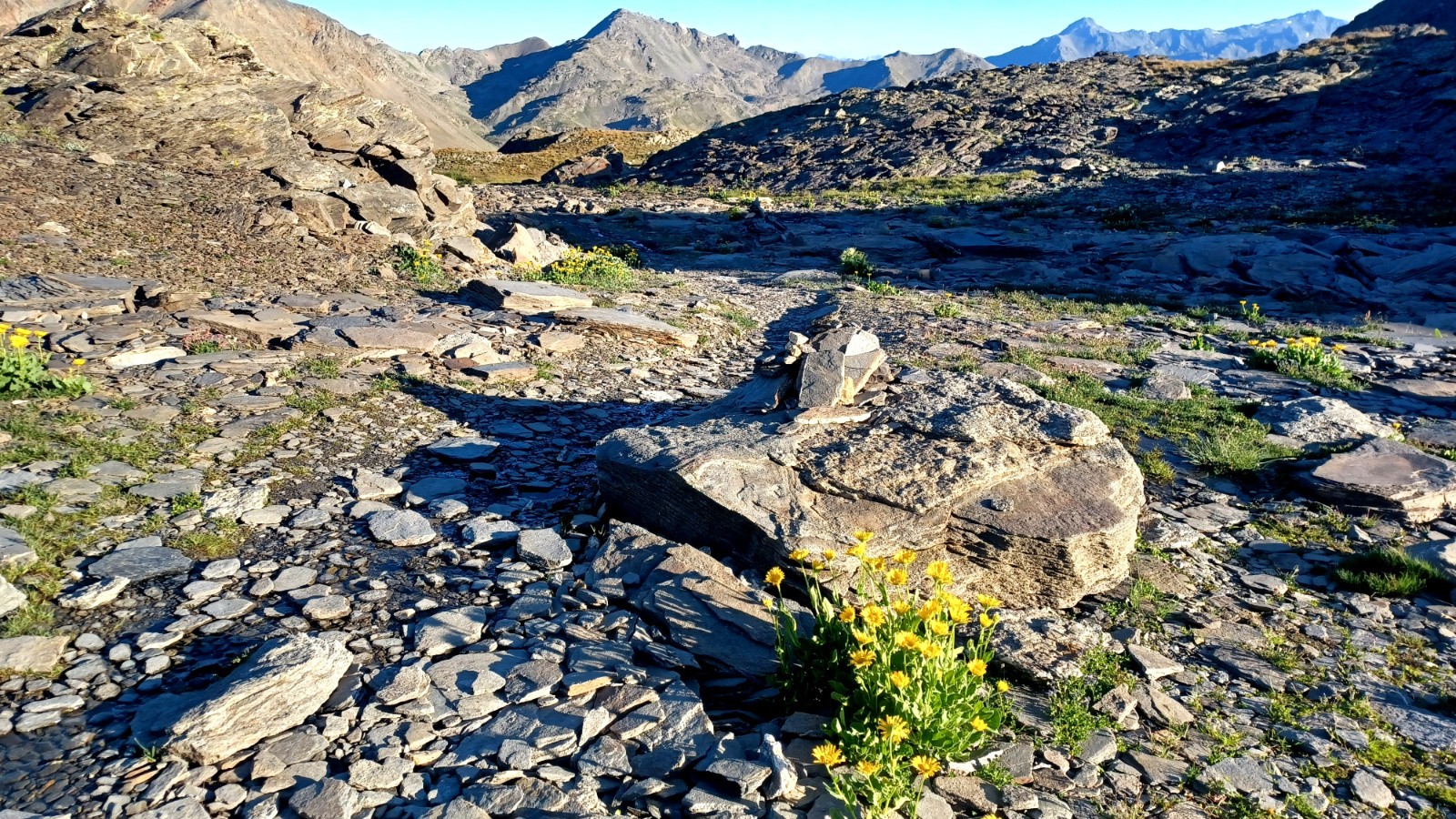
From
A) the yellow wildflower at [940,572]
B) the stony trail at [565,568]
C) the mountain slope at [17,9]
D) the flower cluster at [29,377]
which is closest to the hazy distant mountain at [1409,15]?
the stony trail at [565,568]

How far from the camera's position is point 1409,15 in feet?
282

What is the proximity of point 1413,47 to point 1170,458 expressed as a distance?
2226 inches

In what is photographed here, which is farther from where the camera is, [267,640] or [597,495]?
[597,495]

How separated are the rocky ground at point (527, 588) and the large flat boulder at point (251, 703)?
15 millimetres

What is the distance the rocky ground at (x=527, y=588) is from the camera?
3.49 meters

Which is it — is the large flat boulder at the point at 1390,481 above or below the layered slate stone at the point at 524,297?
below

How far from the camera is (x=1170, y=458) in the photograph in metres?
7.61

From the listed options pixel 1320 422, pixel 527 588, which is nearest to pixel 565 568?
pixel 527 588

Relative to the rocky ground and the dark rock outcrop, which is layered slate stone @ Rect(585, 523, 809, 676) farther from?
the dark rock outcrop

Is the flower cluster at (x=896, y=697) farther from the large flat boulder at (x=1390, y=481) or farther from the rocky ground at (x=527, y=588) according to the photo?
the large flat boulder at (x=1390, y=481)

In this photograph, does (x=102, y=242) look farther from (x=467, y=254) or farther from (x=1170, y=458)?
(x=1170, y=458)

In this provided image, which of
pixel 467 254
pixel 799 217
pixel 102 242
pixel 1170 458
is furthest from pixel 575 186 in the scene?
pixel 1170 458

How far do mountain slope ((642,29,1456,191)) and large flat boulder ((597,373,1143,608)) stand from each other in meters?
37.2

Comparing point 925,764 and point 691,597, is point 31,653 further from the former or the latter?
point 925,764
